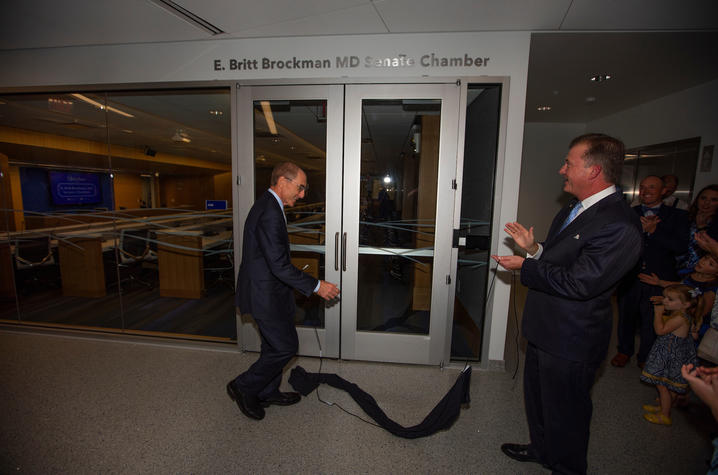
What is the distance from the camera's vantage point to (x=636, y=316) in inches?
124

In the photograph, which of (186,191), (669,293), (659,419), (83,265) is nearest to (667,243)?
(669,293)

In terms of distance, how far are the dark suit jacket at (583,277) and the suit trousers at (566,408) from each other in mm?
73

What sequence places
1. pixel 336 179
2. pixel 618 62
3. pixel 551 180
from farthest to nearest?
1. pixel 551 180
2. pixel 618 62
3. pixel 336 179

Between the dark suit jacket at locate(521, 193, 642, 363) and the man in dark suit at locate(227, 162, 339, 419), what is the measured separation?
1.24 m

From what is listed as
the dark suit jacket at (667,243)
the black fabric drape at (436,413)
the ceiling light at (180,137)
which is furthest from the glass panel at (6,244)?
the dark suit jacket at (667,243)

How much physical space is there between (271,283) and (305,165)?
127cm

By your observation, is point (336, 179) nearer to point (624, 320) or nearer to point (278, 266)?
point (278, 266)

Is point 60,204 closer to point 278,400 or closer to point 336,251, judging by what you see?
point 336,251

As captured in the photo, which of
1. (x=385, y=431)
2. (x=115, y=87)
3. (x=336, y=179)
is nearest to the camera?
(x=385, y=431)

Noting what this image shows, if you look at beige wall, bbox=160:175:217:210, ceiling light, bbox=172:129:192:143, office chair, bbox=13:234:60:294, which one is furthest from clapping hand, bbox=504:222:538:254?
ceiling light, bbox=172:129:192:143

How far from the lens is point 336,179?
9.36ft

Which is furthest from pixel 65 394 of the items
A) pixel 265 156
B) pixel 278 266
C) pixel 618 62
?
pixel 618 62

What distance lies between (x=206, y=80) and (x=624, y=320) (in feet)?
16.0

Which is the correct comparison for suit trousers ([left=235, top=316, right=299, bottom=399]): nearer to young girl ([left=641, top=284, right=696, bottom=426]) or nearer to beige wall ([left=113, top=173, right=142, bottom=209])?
young girl ([left=641, top=284, right=696, bottom=426])
